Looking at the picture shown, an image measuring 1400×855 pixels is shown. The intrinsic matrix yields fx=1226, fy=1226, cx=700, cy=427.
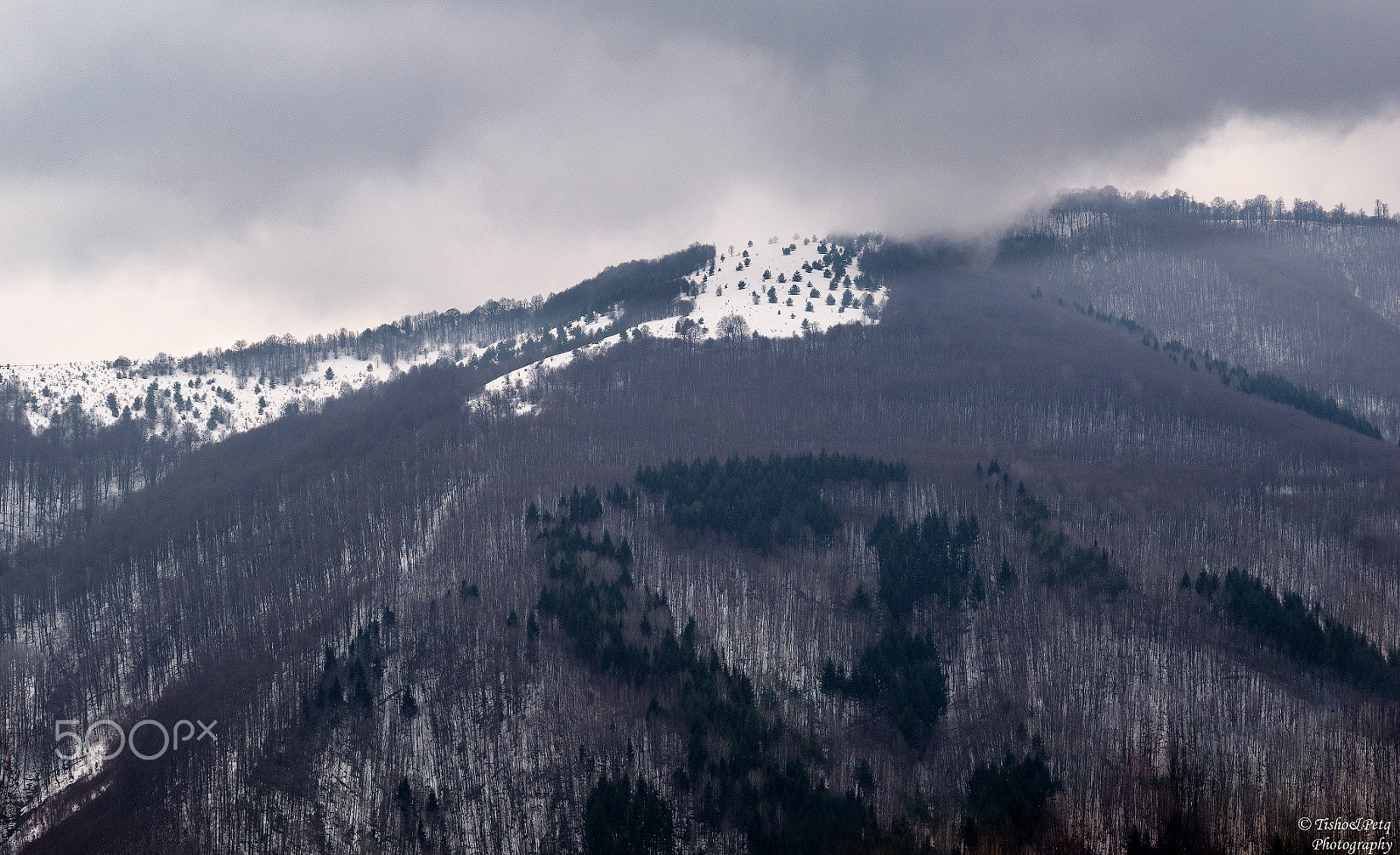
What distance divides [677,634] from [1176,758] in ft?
216

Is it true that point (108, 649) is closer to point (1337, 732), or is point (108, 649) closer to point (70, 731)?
point (70, 731)

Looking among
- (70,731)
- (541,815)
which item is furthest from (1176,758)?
(70,731)

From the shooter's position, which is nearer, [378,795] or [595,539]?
[378,795]

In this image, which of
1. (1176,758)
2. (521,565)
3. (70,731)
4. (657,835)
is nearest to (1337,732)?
(1176,758)

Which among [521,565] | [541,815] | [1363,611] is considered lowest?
[541,815]

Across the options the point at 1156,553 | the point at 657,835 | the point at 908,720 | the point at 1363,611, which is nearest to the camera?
the point at 657,835

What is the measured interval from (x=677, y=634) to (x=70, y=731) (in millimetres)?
87712

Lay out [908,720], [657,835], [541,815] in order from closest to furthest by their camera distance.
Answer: [657,835] < [541,815] < [908,720]

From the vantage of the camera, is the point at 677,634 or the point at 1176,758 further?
the point at 677,634

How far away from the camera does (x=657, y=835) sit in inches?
5330

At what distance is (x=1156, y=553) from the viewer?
183 meters

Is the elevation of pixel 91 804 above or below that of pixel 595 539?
below

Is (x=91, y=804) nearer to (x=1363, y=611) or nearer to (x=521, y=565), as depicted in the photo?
(x=521, y=565)

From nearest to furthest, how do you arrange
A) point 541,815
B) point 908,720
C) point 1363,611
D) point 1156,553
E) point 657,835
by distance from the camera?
point 657,835 < point 541,815 < point 908,720 < point 1363,611 < point 1156,553
